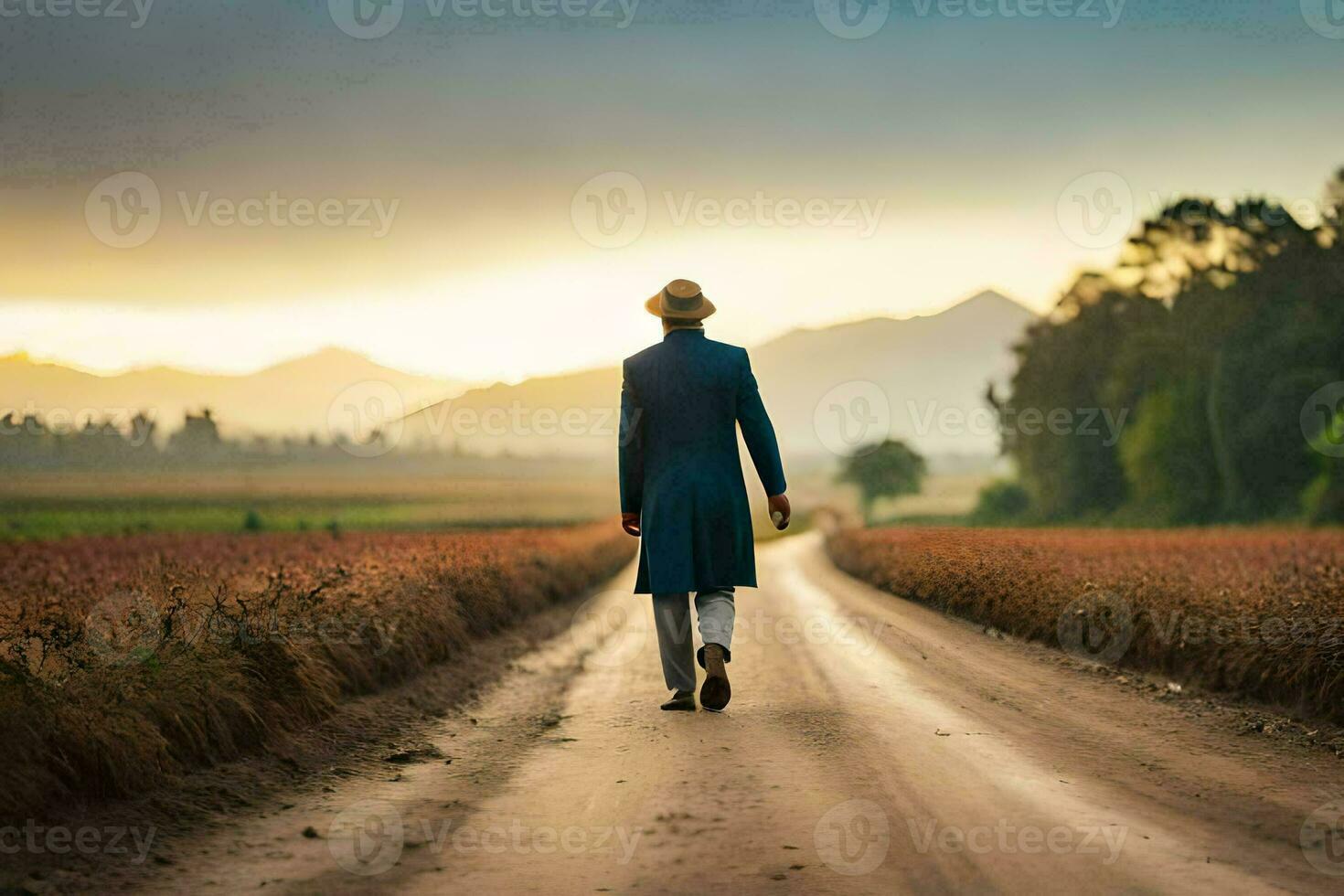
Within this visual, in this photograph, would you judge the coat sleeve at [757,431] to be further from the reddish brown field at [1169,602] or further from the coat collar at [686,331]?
the reddish brown field at [1169,602]

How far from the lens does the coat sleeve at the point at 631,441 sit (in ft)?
29.6

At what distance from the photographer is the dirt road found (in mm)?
4711

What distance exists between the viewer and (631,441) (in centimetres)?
912

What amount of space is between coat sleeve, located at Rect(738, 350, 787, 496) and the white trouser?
0.95 metres

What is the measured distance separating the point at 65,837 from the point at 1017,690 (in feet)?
25.2

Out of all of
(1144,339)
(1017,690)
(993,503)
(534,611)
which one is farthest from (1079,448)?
(1017,690)
